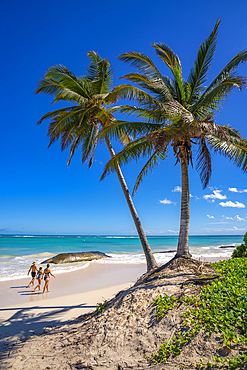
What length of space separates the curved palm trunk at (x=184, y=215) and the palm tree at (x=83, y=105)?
57.7 inches

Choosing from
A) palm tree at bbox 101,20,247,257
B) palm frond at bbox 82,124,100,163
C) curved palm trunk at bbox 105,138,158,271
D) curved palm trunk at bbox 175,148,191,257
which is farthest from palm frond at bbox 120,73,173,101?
palm frond at bbox 82,124,100,163

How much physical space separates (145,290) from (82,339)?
1.75m

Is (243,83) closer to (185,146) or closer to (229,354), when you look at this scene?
(185,146)

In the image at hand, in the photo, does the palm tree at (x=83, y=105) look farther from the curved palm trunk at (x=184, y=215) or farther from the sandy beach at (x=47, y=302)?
the sandy beach at (x=47, y=302)

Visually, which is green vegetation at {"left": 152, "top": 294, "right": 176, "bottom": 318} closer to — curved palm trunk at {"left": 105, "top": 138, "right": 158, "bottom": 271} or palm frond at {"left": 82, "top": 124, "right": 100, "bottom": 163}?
curved palm trunk at {"left": 105, "top": 138, "right": 158, "bottom": 271}

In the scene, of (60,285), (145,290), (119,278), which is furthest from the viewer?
(119,278)

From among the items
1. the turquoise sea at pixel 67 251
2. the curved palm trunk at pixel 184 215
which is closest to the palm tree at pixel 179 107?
the curved palm trunk at pixel 184 215

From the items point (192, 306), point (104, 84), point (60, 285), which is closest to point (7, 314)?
point (60, 285)

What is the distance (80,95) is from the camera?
915cm

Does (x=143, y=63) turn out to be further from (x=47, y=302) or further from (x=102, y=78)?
(x=47, y=302)

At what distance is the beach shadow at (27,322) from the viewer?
5660 millimetres

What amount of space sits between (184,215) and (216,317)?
3642 millimetres

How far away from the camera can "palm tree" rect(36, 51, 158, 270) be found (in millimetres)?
8430

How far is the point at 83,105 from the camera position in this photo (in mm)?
9438
